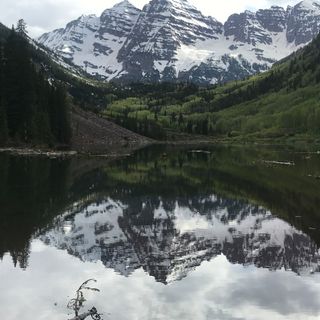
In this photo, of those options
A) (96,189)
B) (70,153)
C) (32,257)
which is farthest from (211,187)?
(70,153)

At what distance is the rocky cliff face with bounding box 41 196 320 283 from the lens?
28844 millimetres

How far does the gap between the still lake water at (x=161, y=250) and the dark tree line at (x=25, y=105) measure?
60.7m

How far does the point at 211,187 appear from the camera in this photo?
211ft

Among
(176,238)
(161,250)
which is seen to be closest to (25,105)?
(176,238)

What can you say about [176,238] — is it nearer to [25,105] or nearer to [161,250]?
[161,250]

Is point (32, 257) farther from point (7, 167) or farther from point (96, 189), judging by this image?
point (7, 167)

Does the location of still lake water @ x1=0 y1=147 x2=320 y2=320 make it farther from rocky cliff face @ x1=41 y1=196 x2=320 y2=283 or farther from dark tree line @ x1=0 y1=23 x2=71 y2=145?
dark tree line @ x1=0 y1=23 x2=71 y2=145

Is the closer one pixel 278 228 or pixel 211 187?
pixel 278 228

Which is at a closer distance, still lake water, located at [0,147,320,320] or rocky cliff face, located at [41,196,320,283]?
still lake water, located at [0,147,320,320]

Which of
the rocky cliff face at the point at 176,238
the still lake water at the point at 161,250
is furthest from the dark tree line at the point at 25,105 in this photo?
the rocky cliff face at the point at 176,238

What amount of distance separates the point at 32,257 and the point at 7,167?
49.4m

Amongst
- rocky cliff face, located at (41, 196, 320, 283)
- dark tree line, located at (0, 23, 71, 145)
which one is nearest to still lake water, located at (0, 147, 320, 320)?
rocky cliff face, located at (41, 196, 320, 283)

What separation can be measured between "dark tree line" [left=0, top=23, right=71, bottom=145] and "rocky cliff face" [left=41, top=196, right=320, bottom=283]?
250 ft

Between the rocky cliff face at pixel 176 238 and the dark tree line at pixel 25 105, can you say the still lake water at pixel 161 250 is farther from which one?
the dark tree line at pixel 25 105
